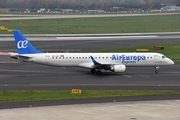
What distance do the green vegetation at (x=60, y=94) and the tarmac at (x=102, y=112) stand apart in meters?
3.98

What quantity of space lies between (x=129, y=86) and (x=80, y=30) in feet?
280

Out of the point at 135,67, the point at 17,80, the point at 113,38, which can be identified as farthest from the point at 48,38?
the point at 17,80

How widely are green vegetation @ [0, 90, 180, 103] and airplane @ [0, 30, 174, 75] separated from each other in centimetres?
1328

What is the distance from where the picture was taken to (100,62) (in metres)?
66.4

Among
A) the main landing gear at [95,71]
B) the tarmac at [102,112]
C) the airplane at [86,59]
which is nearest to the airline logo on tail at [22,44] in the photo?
the airplane at [86,59]

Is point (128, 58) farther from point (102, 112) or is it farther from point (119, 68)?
point (102, 112)

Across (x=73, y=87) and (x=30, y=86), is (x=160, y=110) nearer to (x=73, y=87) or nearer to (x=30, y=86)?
(x=73, y=87)

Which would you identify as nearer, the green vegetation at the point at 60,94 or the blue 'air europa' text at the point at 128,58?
the green vegetation at the point at 60,94

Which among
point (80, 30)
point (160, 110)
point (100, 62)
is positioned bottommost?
point (160, 110)

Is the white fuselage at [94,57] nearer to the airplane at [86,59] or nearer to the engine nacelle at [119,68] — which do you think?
the airplane at [86,59]

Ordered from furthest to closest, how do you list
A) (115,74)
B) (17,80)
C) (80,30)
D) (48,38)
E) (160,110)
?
(80,30) → (48,38) → (115,74) → (17,80) → (160,110)

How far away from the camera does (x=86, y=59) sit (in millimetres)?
66312

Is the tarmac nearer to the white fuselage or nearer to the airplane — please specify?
the airplane

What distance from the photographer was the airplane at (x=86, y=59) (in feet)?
213
